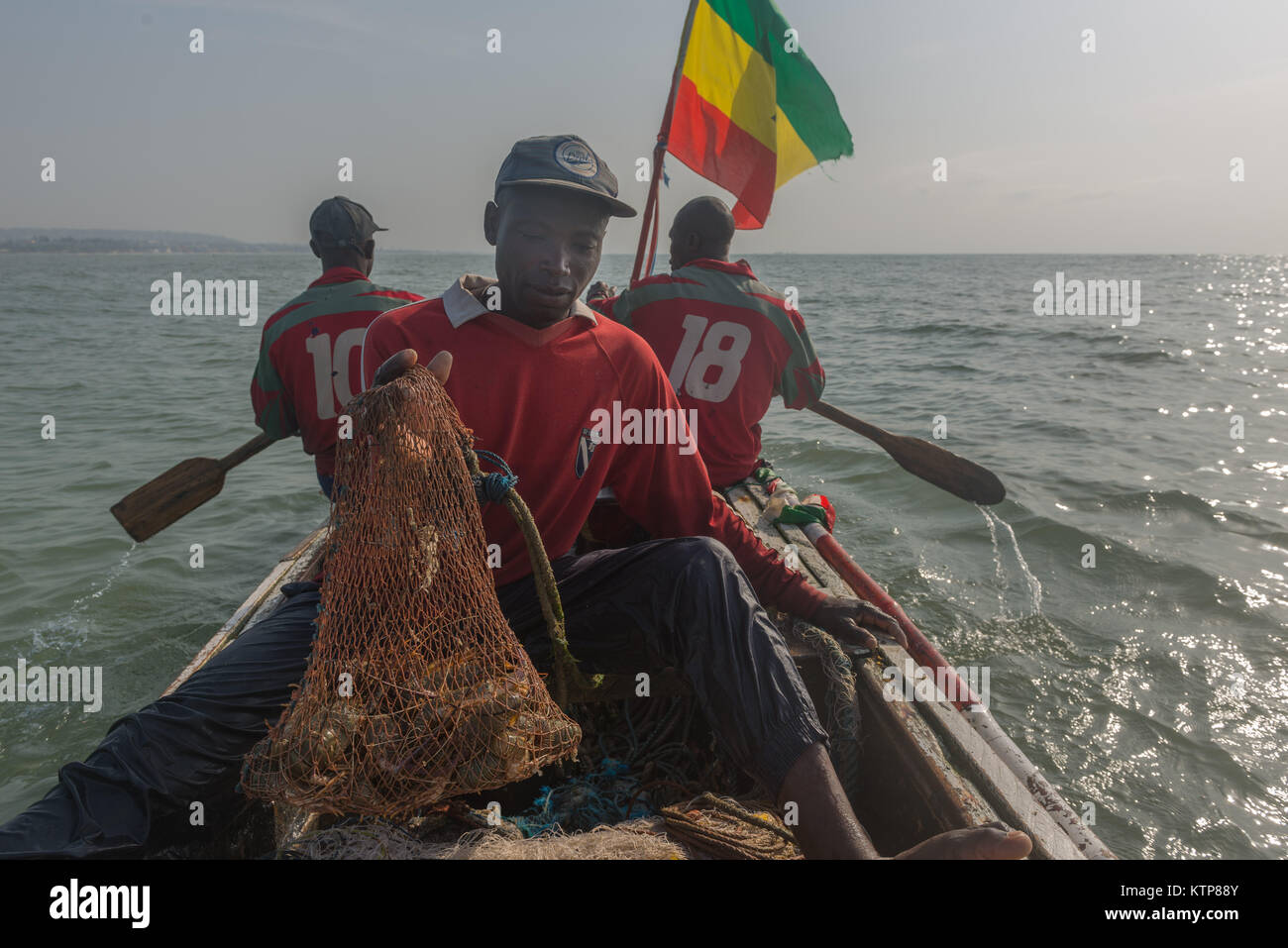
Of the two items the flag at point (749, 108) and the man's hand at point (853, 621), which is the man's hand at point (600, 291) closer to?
the flag at point (749, 108)

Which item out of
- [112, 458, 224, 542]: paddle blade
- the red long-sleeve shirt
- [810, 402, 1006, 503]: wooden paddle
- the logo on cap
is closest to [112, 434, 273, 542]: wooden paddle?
[112, 458, 224, 542]: paddle blade

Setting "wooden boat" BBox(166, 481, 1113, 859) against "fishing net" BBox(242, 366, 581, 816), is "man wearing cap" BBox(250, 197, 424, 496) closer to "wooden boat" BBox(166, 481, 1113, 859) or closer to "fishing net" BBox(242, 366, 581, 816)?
"wooden boat" BBox(166, 481, 1113, 859)

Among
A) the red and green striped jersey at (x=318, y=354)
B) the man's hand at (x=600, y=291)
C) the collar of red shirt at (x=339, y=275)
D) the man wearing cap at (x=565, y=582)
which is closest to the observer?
the man wearing cap at (x=565, y=582)

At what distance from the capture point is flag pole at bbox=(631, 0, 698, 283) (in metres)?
5.54

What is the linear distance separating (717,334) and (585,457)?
2.41 meters

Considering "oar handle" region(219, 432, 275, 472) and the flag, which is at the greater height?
the flag

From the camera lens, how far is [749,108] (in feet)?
19.3

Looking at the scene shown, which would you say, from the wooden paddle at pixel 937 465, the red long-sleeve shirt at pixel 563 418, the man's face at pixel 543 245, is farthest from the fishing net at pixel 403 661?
the wooden paddle at pixel 937 465

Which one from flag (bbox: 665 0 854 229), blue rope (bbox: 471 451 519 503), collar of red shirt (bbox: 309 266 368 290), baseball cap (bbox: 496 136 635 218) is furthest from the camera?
flag (bbox: 665 0 854 229)

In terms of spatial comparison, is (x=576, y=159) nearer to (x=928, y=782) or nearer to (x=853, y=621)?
(x=853, y=621)

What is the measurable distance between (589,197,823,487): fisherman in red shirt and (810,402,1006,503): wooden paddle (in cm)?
59

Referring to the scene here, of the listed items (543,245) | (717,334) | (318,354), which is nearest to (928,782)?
(543,245)

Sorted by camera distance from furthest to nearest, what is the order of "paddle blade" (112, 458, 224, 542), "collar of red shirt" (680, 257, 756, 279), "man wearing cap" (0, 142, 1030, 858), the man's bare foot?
"collar of red shirt" (680, 257, 756, 279)
"paddle blade" (112, 458, 224, 542)
"man wearing cap" (0, 142, 1030, 858)
the man's bare foot

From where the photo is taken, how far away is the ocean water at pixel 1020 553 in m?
4.74
